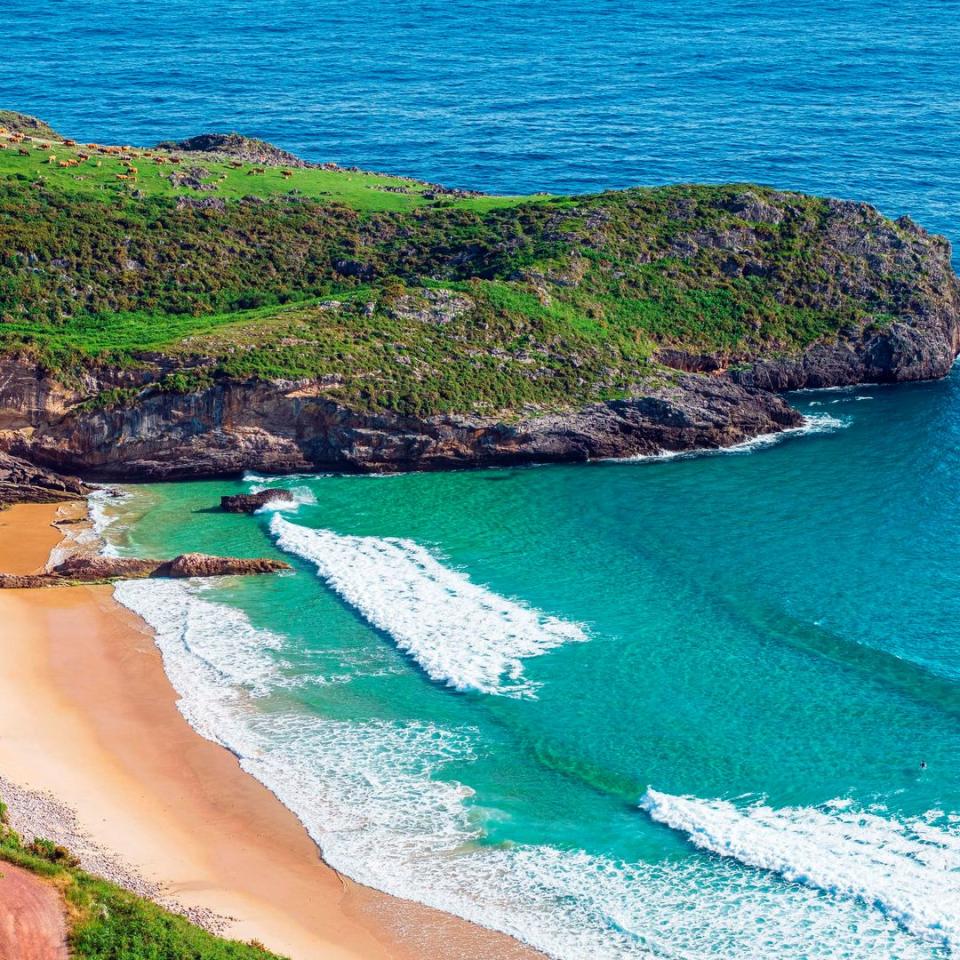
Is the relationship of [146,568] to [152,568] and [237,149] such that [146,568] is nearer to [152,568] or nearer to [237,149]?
[152,568]

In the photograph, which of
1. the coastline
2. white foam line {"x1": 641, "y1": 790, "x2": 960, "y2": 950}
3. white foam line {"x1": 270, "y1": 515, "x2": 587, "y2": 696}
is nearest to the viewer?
the coastline

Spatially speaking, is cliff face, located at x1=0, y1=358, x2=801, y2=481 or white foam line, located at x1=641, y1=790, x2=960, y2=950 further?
cliff face, located at x1=0, y1=358, x2=801, y2=481

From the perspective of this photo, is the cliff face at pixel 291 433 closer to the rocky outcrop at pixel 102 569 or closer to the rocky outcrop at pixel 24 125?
the rocky outcrop at pixel 102 569

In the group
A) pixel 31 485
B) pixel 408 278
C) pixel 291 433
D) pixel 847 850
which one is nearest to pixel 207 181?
Answer: pixel 408 278

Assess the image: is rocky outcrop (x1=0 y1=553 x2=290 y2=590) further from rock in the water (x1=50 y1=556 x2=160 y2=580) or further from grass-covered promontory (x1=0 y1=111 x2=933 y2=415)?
grass-covered promontory (x1=0 y1=111 x2=933 y2=415)

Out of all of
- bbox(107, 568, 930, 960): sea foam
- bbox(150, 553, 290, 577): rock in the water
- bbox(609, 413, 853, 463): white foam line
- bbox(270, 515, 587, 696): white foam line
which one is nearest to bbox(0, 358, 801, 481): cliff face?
bbox(609, 413, 853, 463): white foam line

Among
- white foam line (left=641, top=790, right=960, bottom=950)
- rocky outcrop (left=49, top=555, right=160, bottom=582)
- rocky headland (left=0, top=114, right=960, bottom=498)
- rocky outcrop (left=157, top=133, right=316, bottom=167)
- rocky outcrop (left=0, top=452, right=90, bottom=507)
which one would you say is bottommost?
white foam line (left=641, top=790, right=960, bottom=950)

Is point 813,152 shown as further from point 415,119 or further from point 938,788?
point 938,788
